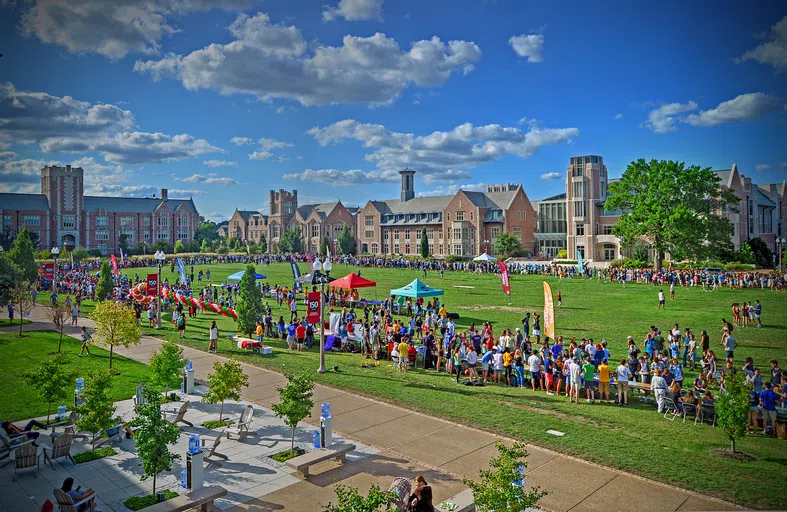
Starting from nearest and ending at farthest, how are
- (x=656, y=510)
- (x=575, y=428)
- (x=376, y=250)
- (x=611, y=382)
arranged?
(x=656, y=510) → (x=575, y=428) → (x=611, y=382) → (x=376, y=250)

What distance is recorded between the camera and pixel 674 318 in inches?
1200

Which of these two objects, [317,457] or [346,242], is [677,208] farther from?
[346,242]

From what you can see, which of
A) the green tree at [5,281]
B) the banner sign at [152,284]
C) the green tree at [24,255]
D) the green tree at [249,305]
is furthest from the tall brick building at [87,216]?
the green tree at [249,305]

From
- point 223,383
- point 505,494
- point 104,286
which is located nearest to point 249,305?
point 223,383

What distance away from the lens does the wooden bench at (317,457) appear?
10.9 m

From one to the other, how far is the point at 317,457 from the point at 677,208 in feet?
171

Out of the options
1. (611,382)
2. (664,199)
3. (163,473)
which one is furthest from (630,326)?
(664,199)

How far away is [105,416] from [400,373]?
1045cm

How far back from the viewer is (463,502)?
9.15 metres

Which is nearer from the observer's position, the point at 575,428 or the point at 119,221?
the point at 575,428

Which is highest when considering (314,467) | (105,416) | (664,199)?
(664,199)

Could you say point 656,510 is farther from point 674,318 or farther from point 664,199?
point 664,199

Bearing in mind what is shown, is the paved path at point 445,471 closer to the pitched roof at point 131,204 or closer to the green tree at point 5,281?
the green tree at point 5,281

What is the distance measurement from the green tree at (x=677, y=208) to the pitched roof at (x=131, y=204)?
105 m
